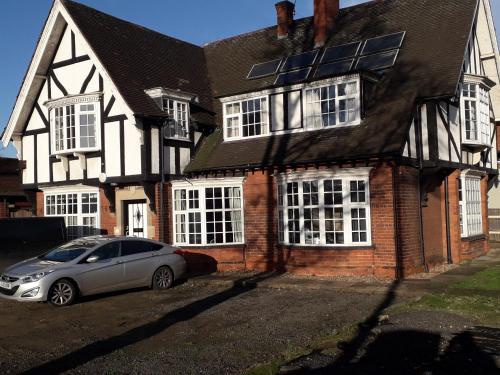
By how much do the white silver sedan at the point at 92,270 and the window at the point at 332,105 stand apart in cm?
589

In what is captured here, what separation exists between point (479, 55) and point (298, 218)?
9736mm

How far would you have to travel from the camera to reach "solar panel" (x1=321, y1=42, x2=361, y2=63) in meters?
18.6

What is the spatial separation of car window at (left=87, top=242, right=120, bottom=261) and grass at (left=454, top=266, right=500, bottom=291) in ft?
26.3

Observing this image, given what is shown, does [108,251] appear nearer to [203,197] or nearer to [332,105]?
[203,197]

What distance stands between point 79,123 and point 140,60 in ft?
11.1

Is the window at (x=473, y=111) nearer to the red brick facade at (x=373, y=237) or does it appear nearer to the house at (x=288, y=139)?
the house at (x=288, y=139)

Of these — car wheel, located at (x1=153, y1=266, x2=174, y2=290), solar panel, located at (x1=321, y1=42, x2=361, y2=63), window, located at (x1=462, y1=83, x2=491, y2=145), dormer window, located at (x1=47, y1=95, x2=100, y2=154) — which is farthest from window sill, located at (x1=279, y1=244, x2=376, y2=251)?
dormer window, located at (x1=47, y1=95, x2=100, y2=154)

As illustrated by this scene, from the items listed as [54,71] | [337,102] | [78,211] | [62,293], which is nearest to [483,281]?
[337,102]

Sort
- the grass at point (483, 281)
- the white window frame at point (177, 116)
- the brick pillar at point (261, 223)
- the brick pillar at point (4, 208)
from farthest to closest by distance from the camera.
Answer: the brick pillar at point (4, 208)
the white window frame at point (177, 116)
the brick pillar at point (261, 223)
the grass at point (483, 281)

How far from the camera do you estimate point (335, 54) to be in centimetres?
1898

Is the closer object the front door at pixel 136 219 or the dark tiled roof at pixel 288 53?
the dark tiled roof at pixel 288 53

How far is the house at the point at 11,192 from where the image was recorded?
24862 mm

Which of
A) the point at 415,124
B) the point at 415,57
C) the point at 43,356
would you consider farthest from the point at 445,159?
the point at 43,356

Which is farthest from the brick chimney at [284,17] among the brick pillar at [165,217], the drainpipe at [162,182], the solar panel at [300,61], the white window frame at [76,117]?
the brick pillar at [165,217]
